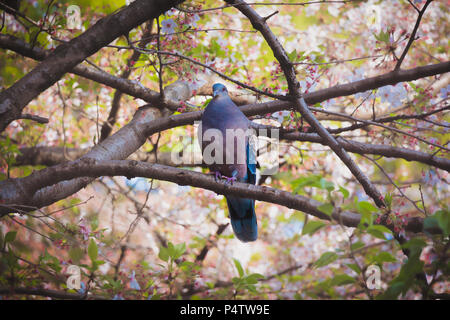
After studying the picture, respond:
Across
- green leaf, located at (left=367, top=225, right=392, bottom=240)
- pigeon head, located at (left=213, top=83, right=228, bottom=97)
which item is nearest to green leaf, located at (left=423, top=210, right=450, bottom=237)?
green leaf, located at (left=367, top=225, right=392, bottom=240)

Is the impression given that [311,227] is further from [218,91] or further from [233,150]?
[218,91]

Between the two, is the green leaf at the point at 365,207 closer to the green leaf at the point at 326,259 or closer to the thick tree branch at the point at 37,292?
the green leaf at the point at 326,259

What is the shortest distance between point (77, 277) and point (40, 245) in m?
3.57

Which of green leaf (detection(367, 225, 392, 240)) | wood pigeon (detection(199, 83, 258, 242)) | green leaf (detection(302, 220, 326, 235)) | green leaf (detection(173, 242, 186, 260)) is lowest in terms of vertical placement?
green leaf (detection(367, 225, 392, 240))

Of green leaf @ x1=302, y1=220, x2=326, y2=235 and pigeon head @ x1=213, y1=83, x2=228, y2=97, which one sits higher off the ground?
pigeon head @ x1=213, y1=83, x2=228, y2=97

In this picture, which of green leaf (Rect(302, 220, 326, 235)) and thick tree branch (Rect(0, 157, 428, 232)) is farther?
thick tree branch (Rect(0, 157, 428, 232))

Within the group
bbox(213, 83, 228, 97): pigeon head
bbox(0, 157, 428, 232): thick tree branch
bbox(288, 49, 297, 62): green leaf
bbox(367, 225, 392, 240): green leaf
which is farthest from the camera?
bbox(213, 83, 228, 97): pigeon head

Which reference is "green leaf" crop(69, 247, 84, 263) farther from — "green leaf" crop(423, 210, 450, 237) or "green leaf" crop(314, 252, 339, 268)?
"green leaf" crop(423, 210, 450, 237)

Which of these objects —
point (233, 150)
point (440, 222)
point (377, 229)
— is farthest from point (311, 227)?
point (233, 150)

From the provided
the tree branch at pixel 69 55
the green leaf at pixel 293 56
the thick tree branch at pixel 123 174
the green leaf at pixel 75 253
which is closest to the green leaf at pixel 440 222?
the thick tree branch at pixel 123 174

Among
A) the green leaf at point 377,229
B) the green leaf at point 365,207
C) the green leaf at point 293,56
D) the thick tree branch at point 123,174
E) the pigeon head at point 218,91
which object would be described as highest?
the pigeon head at point 218,91

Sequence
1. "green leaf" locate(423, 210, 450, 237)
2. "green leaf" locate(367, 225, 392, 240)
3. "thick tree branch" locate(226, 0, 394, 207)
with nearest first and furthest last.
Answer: "green leaf" locate(423, 210, 450, 237) < "green leaf" locate(367, 225, 392, 240) < "thick tree branch" locate(226, 0, 394, 207)
